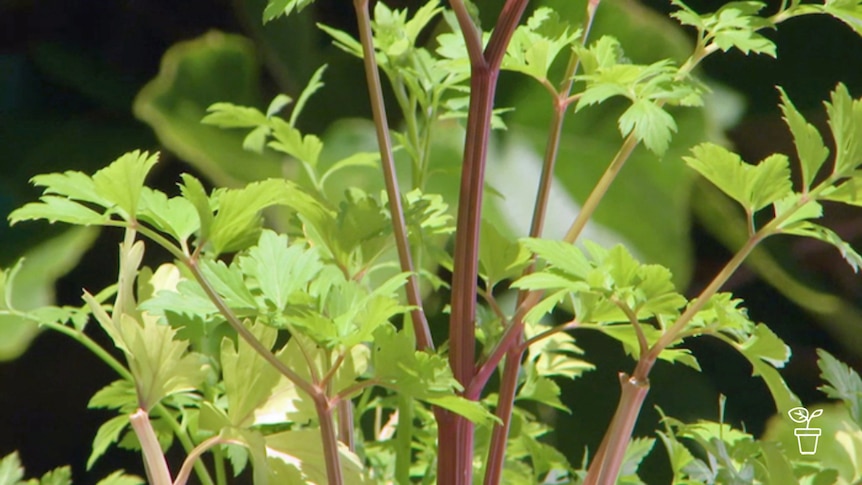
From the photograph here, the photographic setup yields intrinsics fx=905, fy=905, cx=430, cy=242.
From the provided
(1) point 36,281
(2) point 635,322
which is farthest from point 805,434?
(1) point 36,281

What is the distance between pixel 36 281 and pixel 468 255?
57 cm

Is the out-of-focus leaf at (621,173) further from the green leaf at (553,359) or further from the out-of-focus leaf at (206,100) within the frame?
the green leaf at (553,359)

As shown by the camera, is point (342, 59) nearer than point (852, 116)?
No

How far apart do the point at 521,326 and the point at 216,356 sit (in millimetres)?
178

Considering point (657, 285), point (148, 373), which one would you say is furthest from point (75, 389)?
point (657, 285)

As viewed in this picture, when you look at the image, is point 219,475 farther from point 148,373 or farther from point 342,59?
point 342,59

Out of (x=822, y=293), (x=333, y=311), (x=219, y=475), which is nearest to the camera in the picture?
(x=333, y=311)

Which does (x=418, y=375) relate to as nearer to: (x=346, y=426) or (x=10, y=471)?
(x=346, y=426)

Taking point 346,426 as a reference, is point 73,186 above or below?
above

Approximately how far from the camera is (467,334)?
0.36 metres

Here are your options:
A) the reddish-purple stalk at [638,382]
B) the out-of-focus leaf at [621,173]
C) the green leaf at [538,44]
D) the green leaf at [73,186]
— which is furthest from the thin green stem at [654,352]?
the out-of-focus leaf at [621,173]

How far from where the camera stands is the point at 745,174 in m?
0.33

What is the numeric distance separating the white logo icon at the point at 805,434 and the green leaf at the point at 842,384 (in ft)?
0.05

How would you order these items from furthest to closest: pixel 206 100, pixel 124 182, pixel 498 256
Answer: pixel 206 100 < pixel 498 256 < pixel 124 182
